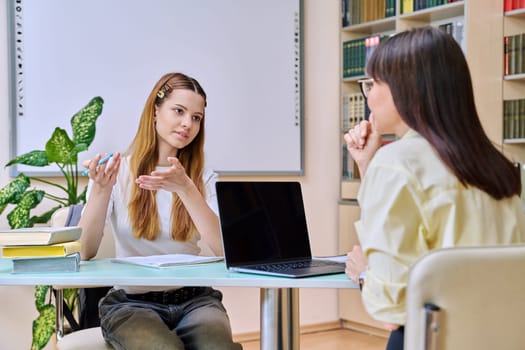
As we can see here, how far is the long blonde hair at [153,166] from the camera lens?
242 centimetres

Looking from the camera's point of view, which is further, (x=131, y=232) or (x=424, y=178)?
(x=131, y=232)

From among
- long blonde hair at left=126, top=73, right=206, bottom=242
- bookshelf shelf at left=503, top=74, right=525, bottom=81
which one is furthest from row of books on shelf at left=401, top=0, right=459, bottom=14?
long blonde hair at left=126, top=73, right=206, bottom=242

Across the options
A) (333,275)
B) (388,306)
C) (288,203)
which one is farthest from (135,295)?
(388,306)

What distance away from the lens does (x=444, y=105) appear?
1373 millimetres

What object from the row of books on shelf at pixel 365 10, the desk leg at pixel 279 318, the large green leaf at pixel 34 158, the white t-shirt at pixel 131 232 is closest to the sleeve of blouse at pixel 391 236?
the desk leg at pixel 279 318

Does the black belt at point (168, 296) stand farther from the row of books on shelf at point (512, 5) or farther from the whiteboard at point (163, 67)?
the row of books on shelf at point (512, 5)

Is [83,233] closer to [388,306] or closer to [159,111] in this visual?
[159,111]

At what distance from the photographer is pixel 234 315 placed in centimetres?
423

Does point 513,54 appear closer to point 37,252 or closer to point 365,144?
point 365,144

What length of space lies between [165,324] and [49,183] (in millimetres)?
1641

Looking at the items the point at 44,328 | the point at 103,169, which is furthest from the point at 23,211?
the point at 103,169

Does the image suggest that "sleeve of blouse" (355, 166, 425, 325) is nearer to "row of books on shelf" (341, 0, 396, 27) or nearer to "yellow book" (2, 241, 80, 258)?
"yellow book" (2, 241, 80, 258)

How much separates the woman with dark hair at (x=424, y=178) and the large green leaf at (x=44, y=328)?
2176 millimetres

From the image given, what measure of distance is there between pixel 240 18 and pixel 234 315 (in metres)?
1.67
